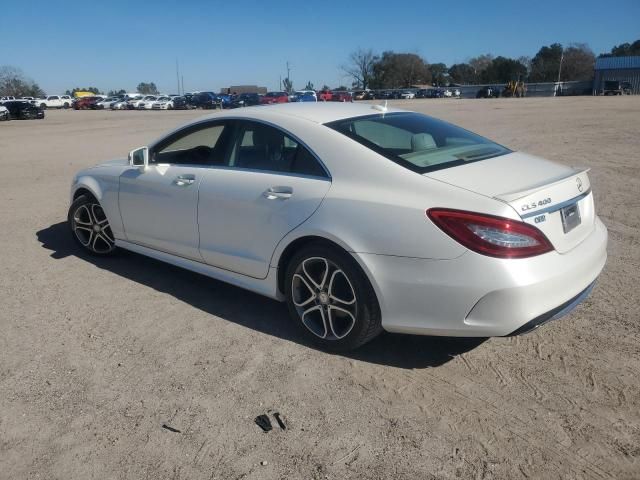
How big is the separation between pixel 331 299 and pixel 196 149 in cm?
195

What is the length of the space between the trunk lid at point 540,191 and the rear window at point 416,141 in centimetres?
16

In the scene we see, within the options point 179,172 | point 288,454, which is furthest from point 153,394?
point 179,172

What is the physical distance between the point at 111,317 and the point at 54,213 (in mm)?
4147

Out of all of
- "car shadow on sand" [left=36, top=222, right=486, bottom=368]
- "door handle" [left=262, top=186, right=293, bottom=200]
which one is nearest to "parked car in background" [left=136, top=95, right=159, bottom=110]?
"car shadow on sand" [left=36, top=222, right=486, bottom=368]

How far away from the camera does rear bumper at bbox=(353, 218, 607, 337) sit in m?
2.79

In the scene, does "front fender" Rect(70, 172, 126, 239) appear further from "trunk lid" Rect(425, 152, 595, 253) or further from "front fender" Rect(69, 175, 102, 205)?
"trunk lid" Rect(425, 152, 595, 253)

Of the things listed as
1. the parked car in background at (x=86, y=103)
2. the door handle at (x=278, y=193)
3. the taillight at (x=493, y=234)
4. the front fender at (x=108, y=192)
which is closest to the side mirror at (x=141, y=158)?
the front fender at (x=108, y=192)

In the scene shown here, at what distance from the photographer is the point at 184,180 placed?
4.29m

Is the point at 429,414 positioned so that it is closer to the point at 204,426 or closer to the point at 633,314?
the point at 204,426

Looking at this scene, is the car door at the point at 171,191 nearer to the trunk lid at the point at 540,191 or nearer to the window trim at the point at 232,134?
the window trim at the point at 232,134

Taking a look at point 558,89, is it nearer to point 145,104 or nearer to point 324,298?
point 145,104

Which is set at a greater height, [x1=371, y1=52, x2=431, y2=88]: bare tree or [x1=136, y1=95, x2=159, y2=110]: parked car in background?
[x1=371, y1=52, x2=431, y2=88]: bare tree

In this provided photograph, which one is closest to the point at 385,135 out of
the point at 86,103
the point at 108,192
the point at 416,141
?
the point at 416,141

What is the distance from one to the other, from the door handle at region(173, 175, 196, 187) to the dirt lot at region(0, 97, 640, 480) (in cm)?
95
